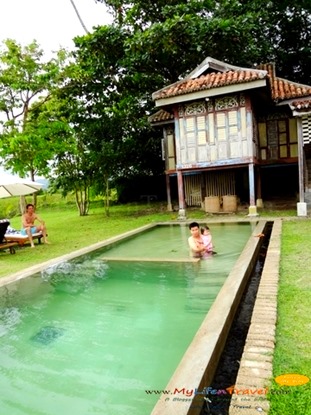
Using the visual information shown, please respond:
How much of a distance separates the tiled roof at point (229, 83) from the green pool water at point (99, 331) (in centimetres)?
722

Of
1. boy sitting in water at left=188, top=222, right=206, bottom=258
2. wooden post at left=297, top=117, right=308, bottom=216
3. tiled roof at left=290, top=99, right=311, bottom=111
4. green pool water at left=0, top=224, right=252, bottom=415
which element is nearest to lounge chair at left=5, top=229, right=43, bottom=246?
green pool water at left=0, top=224, right=252, bottom=415

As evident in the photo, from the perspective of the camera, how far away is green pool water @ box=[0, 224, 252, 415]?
312 cm

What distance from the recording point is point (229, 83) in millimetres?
12562

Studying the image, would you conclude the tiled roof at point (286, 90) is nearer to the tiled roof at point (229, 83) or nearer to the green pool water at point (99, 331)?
the tiled roof at point (229, 83)

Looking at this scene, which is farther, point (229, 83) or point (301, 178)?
point (229, 83)

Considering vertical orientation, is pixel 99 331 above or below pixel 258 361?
below

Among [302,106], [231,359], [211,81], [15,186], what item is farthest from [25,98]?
[231,359]

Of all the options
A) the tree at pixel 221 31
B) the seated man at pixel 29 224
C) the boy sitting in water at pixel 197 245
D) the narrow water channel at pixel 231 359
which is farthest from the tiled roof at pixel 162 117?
the narrow water channel at pixel 231 359

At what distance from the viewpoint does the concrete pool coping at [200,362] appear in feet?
8.13

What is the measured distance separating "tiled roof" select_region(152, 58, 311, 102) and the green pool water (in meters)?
7.22

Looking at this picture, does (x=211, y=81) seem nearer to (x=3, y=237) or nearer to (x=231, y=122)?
(x=231, y=122)

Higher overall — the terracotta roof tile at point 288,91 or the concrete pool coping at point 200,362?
the terracotta roof tile at point 288,91

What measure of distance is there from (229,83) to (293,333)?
432 inches

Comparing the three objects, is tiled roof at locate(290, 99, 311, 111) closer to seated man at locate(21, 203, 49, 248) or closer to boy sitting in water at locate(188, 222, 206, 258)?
boy sitting in water at locate(188, 222, 206, 258)
